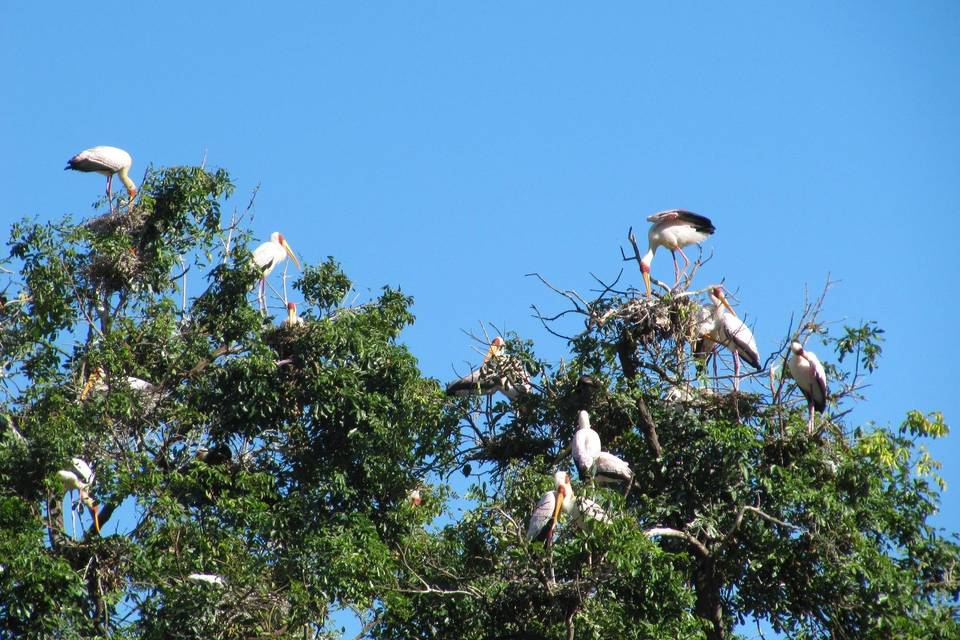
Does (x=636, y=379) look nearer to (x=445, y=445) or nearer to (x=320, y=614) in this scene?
(x=445, y=445)

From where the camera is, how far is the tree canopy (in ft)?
36.0

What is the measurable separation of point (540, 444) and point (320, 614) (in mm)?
2461

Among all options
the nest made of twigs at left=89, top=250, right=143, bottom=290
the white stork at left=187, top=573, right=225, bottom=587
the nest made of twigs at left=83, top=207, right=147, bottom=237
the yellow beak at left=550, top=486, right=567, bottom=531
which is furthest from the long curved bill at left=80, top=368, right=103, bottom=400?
the yellow beak at left=550, top=486, right=567, bottom=531

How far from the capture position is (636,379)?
12.3 meters

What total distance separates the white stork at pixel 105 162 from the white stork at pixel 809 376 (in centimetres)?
883

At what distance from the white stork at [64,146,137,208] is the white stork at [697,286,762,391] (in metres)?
7.79

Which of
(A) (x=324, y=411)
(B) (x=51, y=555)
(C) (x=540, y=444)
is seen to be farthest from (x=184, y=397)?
(C) (x=540, y=444)

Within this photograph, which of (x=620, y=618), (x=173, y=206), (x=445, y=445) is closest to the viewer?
(x=620, y=618)

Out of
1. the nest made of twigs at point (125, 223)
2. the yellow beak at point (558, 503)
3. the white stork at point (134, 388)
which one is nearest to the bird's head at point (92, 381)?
the white stork at point (134, 388)

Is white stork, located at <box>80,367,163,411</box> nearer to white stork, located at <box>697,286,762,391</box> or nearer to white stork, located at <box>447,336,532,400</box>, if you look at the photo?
white stork, located at <box>447,336,532,400</box>

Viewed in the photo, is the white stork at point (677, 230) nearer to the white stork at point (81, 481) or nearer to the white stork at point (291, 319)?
the white stork at point (291, 319)

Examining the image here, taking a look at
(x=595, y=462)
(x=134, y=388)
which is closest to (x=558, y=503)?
(x=595, y=462)

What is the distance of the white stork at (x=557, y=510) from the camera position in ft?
34.8

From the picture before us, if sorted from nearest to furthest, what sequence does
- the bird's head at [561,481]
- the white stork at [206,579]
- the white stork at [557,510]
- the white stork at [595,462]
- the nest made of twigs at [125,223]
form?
the white stork at [557,510] → the bird's head at [561,481] → the white stork at [206,579] → the white stork at [595,462] → the nest made of twigs at [125,223]
